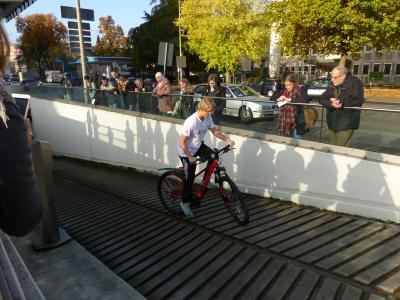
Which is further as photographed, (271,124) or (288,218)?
(271,124)

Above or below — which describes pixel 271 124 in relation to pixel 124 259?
above

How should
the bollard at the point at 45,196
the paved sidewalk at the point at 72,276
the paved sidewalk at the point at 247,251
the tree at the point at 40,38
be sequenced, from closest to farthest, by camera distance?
the paved sidewalk at the point at 72,276
the paved sidewalk at the point at 247,251
the bollard at the point at 45,196
the tree at the point at 40,38

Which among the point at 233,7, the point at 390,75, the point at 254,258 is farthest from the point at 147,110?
the point at 390,75

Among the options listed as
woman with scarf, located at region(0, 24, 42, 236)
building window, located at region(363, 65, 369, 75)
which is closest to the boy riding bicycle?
woman with scarf, located at region(0, 24, 42, 236)

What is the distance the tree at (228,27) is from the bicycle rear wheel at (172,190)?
25.6 metres

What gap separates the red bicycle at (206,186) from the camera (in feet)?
16.7

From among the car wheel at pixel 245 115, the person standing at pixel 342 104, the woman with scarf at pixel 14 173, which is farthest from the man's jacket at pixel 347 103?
the woman with scarf at pixel 14 173

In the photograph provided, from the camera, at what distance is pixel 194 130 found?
5016 millimetres

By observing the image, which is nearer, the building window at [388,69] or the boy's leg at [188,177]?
the boy's leg at [188,177]

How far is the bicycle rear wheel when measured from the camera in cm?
569

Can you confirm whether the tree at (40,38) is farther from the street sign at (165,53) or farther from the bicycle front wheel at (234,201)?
the bicycle front wheel at (234,201)

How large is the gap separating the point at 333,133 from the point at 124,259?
381 centimetres

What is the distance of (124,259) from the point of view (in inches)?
172

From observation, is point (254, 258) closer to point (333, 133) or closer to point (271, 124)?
point (333, 133)
